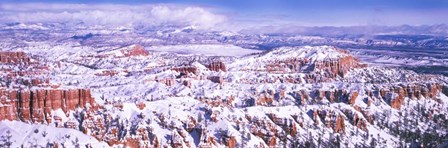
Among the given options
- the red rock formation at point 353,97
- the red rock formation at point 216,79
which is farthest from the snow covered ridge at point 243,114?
the red rock formation at point 353,97

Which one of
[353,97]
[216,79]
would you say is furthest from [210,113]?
[216,79]

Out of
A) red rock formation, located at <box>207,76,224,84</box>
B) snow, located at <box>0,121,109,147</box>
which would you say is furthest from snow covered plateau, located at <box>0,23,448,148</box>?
snow, located at <box>0,121,109,147</box>

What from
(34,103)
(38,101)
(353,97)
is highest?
(38,101)

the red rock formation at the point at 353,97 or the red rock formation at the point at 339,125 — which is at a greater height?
the red rock formation at the point at 353,97

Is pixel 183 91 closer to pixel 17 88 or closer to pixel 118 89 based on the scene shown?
pixel 118 89

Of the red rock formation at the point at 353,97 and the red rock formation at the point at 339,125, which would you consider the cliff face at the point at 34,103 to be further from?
the red rock formation at the point at 353,97

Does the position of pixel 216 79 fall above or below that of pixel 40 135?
above

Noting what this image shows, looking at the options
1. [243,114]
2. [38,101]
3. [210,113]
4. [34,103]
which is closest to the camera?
[34,103]

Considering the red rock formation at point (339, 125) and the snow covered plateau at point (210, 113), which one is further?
the red rock formation at point (339, 125)

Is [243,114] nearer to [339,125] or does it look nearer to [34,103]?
[339,125]

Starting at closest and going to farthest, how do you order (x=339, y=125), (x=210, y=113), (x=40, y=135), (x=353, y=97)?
(x=40, y=135)
(x=210, y=113)
(x=339, y=125)
(x=353, y=97)
